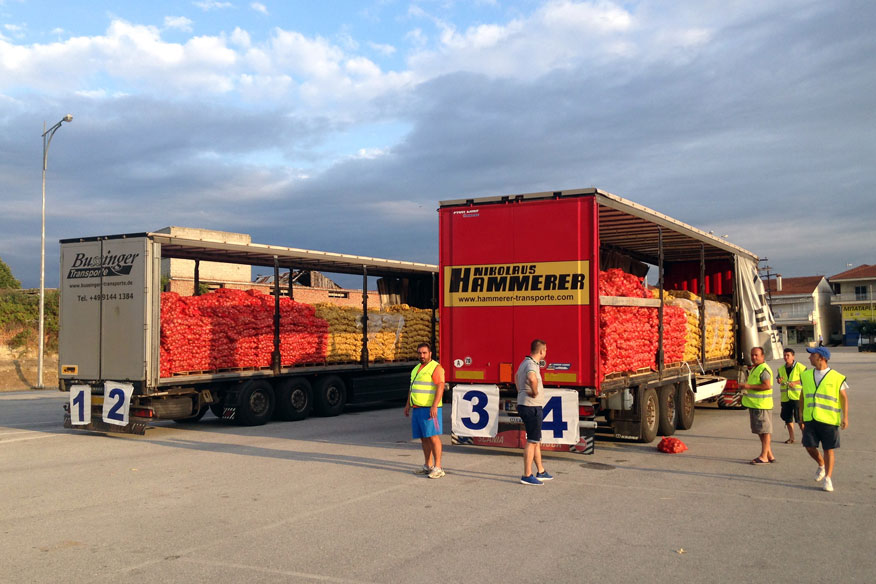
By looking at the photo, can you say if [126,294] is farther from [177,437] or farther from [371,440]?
[371,440]

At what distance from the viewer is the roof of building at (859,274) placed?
79.7 meters

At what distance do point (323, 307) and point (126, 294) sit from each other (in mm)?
5347

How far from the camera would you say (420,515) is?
7344mm

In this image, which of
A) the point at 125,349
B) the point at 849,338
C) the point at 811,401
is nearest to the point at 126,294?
the point at 125,349

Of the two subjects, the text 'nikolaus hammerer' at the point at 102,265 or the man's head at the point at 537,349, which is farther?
the text 'nikolaus hammerer' at the point at 102,265

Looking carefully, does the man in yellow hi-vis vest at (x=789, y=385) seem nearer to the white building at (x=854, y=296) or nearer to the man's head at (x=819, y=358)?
the man's head at (x=819, y=358)

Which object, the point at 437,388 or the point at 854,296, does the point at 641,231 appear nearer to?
the point at 437,388

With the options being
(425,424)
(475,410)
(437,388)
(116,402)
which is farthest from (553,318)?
(116,402)

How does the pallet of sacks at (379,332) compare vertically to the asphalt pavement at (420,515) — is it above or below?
above

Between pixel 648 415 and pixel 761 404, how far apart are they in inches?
80.8

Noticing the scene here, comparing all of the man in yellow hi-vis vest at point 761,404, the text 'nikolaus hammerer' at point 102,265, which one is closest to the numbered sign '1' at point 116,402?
the text 'nikolaus hammerer' at point 102,265

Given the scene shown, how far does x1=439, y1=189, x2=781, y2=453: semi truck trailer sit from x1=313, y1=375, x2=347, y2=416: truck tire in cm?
602

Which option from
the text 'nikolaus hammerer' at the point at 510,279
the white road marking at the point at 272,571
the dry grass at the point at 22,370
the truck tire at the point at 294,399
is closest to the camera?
the white road marking at the point at 272,571

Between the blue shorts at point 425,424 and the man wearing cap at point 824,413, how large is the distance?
13.6ft
